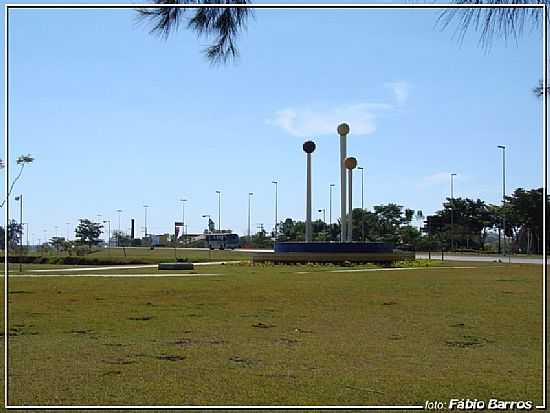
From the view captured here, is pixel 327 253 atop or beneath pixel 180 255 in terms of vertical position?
atop

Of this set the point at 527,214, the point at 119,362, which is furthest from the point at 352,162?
the point at 527,214

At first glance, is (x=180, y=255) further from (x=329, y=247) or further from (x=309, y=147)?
(x=309, y=147)

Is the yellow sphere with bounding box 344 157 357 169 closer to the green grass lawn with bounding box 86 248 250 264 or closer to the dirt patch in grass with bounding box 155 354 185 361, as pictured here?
the dirt patch in grass with bounding box 155 354 185 361

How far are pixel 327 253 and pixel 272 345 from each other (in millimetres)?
21565

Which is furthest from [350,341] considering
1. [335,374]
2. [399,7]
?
[399,7]

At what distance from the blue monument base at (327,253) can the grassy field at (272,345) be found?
12.9 metres

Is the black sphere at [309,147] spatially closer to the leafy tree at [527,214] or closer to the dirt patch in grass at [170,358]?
the leafy tree at [527,214]

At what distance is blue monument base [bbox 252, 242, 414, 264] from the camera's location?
97.1 feet

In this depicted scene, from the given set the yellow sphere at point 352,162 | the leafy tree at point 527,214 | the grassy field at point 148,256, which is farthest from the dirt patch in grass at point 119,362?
the grassy field at point 148,256

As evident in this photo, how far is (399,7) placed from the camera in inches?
171

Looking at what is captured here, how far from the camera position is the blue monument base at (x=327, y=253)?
97.1ft

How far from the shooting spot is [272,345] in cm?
834

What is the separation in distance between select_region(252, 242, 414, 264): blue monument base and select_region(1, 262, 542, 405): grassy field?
1291 centimetres

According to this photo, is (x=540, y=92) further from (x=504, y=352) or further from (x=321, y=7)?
(x=504, y=352)
